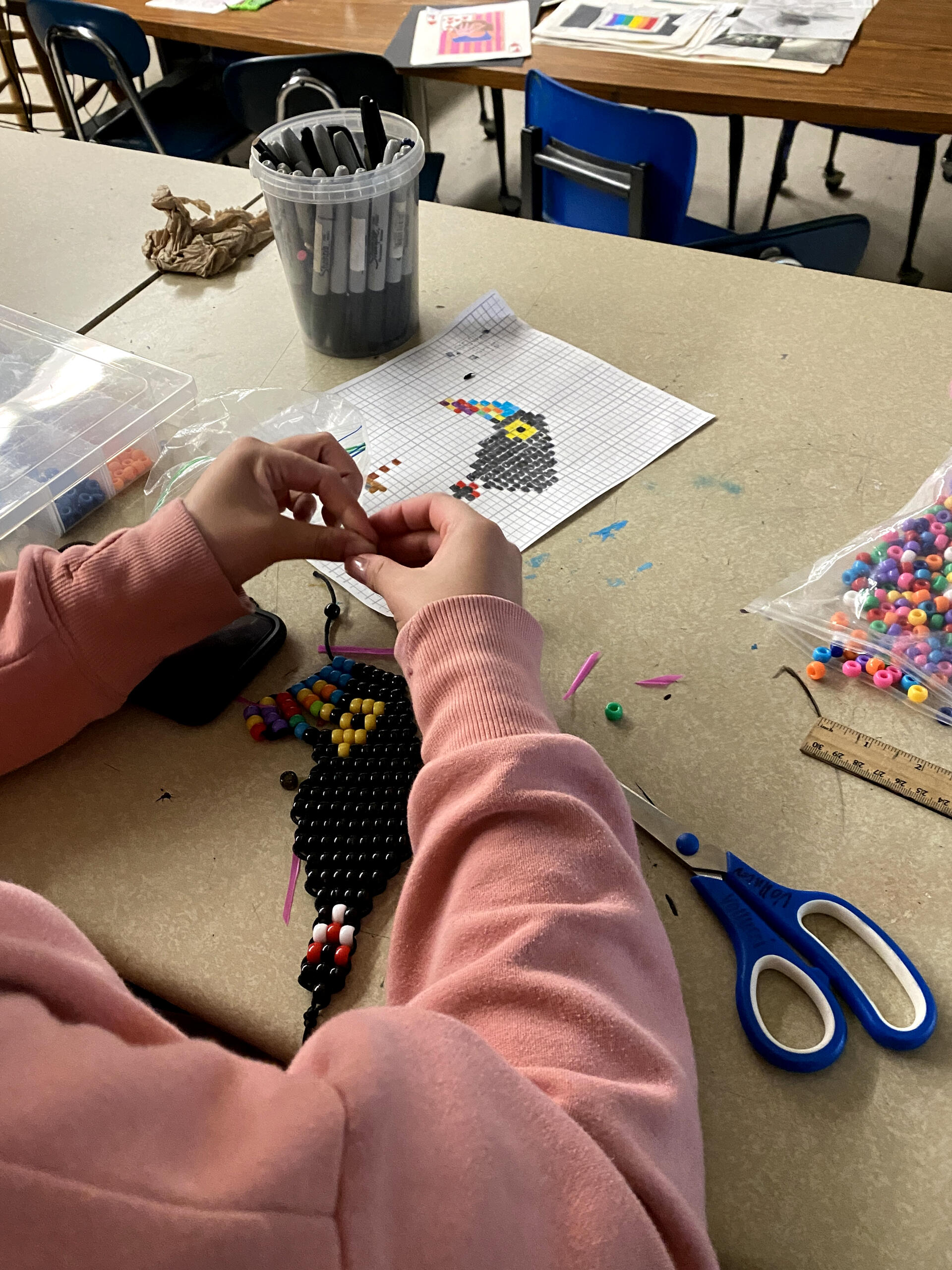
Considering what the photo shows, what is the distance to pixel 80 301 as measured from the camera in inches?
40.3

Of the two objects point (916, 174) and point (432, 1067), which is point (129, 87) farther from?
point (432, 1067)

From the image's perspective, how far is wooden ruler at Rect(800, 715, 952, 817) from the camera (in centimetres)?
56

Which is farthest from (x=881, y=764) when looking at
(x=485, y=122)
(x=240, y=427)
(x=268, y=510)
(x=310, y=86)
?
Answer: (x=485, y=122)

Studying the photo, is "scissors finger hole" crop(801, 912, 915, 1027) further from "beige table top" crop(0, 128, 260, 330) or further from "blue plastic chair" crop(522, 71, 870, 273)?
"blue plastic chair" crop(522, 71, 870, 273)

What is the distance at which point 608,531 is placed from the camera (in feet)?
2.46

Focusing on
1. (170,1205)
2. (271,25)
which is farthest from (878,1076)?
(271,25)

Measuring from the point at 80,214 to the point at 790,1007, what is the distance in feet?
3.94

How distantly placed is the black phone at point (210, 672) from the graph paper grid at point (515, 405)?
8 cm

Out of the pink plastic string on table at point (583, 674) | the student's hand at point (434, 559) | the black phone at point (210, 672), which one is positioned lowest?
the pink plastic string on table at point (583, 674)

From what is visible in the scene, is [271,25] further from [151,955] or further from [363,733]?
[151,955]

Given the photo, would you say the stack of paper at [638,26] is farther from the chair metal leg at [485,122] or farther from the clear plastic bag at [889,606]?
the clear plastic bag at [889,606]

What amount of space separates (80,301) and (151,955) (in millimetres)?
792

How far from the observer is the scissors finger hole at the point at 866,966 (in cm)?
47

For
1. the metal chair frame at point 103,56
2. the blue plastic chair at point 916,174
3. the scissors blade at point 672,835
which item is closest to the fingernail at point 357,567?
the scissors blade at point 672,835
